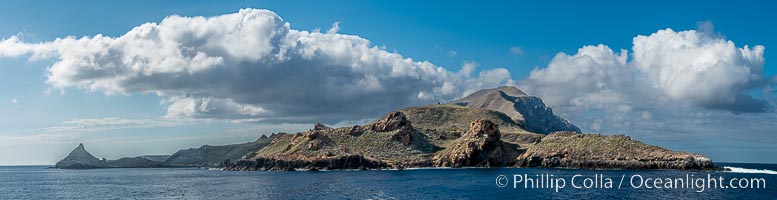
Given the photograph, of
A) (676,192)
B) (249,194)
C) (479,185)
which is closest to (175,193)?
(249,194)

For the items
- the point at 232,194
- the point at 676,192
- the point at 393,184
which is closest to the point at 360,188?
the point at 393,184

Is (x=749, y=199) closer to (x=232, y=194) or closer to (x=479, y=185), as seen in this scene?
(x=479, y=185)

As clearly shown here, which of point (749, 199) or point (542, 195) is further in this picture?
point (542, 195)

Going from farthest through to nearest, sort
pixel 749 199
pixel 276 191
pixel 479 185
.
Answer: pixel 479 185
pixel 276 191
pixel 749 199

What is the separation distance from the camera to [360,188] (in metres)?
144

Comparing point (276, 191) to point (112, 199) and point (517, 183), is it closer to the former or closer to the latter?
point (112, 199)

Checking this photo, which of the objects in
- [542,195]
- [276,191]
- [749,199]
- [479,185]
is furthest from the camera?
[479,185]

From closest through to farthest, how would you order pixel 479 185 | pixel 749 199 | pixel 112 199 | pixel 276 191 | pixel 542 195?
pixel 749 199 → pixel 542 195 → pixel 112 199 → pixel 276 191 → pixel 479 185

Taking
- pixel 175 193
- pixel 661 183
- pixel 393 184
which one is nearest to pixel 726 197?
pixel 661 183

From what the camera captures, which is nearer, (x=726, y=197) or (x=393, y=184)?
(x=726, y=197)

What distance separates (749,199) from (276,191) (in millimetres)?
97419

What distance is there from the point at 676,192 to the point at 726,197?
1036 centimetres

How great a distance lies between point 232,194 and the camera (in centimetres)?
13700

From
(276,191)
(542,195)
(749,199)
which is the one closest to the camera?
(749,199)
